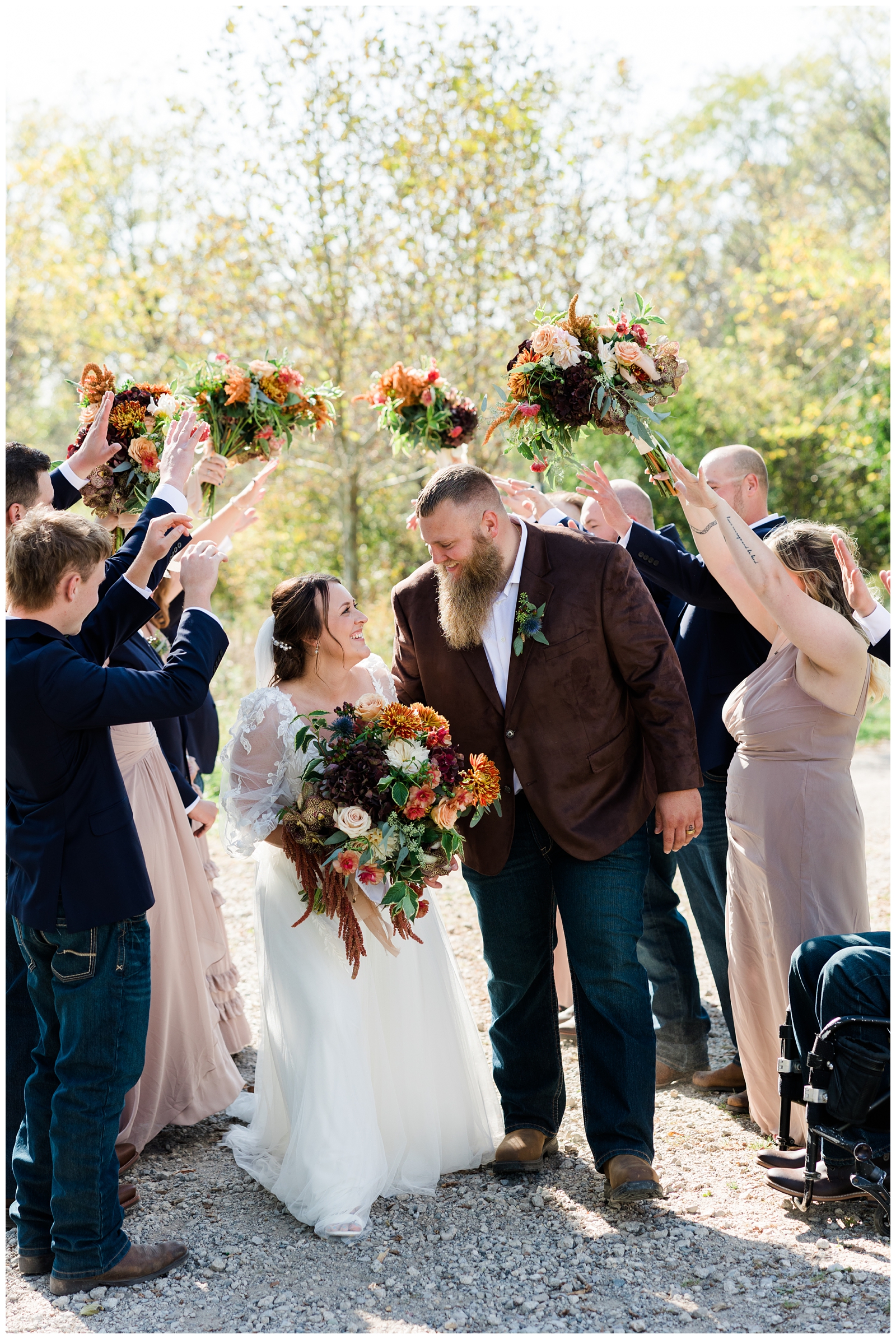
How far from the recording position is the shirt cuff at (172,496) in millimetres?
3900

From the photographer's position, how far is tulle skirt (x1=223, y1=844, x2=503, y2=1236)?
382 cm

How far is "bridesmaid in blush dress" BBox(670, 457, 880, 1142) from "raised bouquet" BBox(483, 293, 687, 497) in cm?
28

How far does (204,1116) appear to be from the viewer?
181 inches

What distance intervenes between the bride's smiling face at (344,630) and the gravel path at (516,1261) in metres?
2.01

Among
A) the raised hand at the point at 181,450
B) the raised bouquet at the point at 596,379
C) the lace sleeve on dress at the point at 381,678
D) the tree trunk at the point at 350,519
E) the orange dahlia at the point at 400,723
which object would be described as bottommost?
the orange dahlia at the point at 400,723

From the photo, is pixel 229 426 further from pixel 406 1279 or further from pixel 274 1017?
pixel 406 1279

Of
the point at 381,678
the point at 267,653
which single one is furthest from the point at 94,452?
the point at 381,678

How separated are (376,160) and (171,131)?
4.68 m

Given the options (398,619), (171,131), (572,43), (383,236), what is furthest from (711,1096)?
(171,131)

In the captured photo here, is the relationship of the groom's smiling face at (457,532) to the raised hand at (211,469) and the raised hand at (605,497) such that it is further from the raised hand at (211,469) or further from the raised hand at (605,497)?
the raised hand at (211,469)

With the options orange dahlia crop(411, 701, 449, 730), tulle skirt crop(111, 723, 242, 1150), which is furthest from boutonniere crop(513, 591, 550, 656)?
tulle skirt crop(111, 723, 242, 1150)

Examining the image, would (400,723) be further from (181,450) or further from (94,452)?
(94,452)

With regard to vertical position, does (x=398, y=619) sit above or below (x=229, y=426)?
below

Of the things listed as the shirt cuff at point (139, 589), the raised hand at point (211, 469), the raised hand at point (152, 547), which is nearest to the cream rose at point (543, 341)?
the raised hand at point (211, 469)
